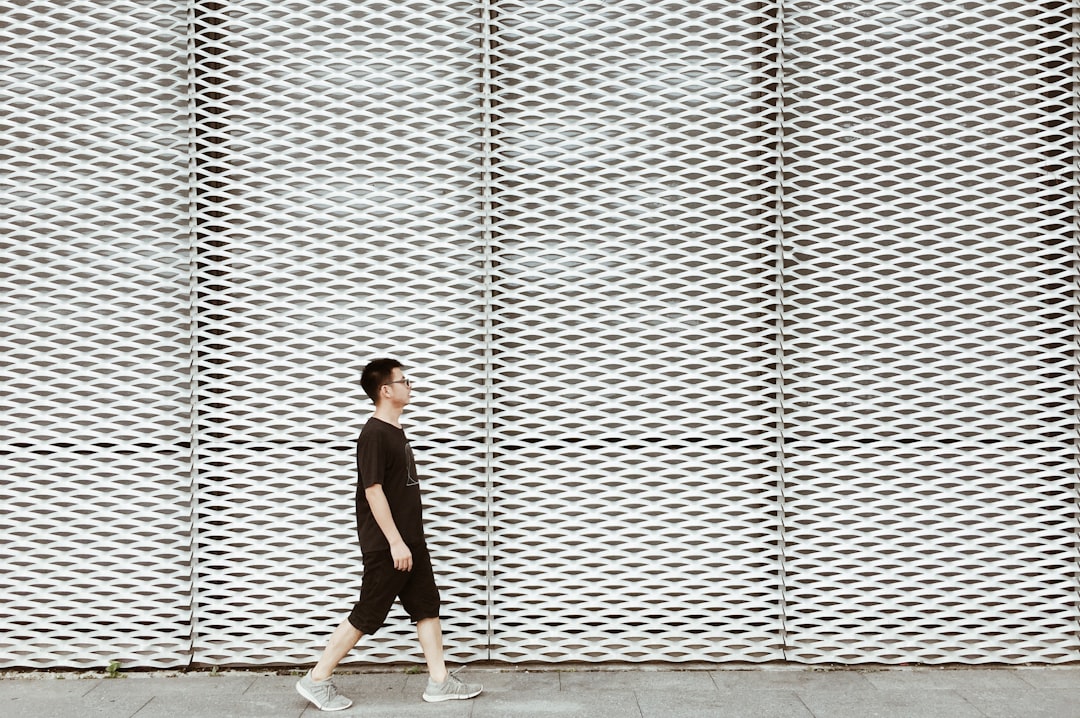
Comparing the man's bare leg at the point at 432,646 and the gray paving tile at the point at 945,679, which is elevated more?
the man's bare leg at the point at 432,646

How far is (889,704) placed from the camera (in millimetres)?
4781

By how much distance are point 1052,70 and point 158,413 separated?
6.49 m

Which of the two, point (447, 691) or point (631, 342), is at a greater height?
point (631, 342)

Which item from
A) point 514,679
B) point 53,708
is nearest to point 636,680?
point 514,679

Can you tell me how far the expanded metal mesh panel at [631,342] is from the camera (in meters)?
5.42

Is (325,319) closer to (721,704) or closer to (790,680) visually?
(721,704)

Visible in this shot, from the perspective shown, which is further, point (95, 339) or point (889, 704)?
point (95, 339)

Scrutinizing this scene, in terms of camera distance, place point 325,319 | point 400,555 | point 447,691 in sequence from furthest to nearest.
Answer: point 325,319 < point 447,691 < point 400,555

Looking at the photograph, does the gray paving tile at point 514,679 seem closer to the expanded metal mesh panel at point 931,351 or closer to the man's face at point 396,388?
the expanded metal mesh panel at point 931,351

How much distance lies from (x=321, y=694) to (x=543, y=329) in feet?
8.71

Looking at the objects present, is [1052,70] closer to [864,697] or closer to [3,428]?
[864,697]

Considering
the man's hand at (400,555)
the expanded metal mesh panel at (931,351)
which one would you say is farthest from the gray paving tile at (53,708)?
the expanded metal mesh panel at (931,351)

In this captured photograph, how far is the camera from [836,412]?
17.9ft

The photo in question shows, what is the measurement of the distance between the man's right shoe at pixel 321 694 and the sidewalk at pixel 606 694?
2.6 inches
